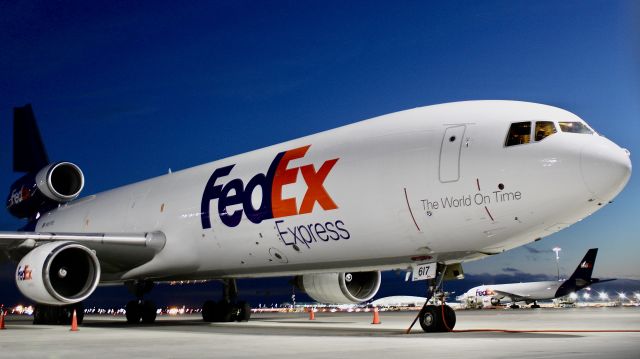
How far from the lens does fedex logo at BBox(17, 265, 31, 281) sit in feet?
53.1

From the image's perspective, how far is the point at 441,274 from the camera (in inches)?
517

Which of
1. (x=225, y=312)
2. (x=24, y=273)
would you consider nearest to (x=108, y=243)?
(x=24, y=273)

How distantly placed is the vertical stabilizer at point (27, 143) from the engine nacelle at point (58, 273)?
10.4 m

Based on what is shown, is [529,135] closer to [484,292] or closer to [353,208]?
[353,208]

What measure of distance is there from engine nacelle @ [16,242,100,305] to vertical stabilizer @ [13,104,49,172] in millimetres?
10406

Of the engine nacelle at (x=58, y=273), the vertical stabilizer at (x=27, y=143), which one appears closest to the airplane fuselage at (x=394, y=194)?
the engine nacelle at (x=58, y=273)

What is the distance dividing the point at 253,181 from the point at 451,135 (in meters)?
5.42

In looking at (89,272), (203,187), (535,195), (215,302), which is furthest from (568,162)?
(215,302)

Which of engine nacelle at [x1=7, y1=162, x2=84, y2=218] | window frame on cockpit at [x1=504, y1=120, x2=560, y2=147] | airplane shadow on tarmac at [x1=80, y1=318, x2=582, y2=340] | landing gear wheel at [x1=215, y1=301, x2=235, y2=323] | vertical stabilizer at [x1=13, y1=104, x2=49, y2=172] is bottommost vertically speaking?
airplane shadow on tarmac at [x1=80, y1=318, x2=582, y2=340]

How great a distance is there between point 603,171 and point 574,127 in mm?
1147

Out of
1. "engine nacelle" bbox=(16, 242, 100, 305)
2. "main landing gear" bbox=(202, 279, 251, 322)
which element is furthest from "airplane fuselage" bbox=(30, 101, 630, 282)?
"main landing gear" bbox=(202, 279, 251, 322)

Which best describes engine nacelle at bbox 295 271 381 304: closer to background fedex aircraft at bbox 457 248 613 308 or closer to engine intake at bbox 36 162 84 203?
engine intake at bbox 36 162 84 203

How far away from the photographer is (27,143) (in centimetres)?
2748

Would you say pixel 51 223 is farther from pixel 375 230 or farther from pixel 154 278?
pixel 375 230
